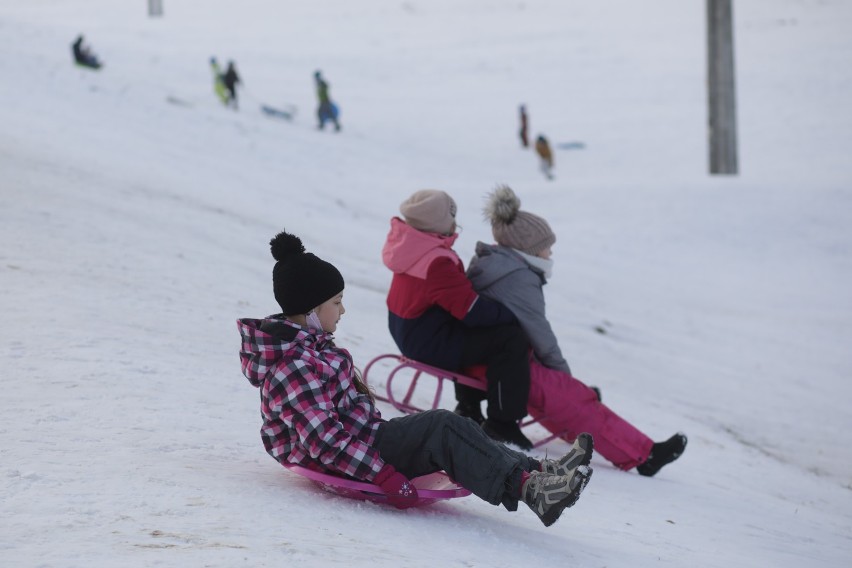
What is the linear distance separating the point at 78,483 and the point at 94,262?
4.09m

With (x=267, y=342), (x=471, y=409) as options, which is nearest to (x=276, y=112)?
Result: (x=471, y=409)

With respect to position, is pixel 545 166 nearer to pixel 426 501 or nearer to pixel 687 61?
pixel 687 61

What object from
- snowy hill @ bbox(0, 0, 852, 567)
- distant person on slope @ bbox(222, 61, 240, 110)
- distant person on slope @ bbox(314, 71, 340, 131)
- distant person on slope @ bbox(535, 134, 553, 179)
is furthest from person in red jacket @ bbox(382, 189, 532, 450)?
distant person on slope @ bbox(222, 61, 240, 110)

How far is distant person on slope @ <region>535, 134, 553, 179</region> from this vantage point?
22.0m

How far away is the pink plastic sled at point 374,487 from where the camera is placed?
389 cm

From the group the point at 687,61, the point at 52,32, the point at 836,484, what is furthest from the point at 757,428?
the point at 687,61

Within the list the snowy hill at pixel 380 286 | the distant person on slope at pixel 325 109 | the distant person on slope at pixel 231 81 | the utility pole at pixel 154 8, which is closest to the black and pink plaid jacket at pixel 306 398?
the snowy hill at pixel 380 286

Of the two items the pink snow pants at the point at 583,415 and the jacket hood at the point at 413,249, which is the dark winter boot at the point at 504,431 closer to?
the pink snow pants at the point at 583,415

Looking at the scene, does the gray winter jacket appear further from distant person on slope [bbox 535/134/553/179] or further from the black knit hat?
distant person on slope [bbox 535/134/553/179]

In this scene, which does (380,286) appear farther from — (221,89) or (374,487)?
(221,89)

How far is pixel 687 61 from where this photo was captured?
1319 inches

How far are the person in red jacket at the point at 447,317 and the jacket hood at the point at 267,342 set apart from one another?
1.72 m

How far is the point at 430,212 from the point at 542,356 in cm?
95

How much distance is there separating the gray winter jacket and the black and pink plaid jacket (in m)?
1.97
